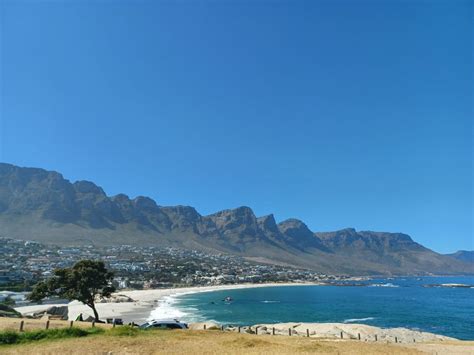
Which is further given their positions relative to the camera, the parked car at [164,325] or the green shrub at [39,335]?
the parked car at [164,325]

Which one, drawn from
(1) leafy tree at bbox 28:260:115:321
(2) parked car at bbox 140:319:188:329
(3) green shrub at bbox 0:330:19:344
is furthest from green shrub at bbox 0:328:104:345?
(1) leafy tree at bbox 28:260:115:321

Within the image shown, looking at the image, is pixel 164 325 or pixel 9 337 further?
pixel 164 325

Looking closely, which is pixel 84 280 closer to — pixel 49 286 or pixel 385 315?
pixel 49 286

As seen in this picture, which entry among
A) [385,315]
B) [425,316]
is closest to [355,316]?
[385,315]

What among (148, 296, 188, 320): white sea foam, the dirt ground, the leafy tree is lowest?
(148, 296, 188, 320): white sea foam

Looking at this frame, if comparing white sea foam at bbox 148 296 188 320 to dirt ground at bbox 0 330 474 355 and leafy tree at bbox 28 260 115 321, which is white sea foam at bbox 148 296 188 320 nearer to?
A: leafy tree at bbox 28 260 115 321

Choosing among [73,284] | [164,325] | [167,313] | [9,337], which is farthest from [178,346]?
[167,313]

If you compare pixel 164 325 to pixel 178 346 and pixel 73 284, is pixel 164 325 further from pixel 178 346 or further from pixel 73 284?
pixel 73 284

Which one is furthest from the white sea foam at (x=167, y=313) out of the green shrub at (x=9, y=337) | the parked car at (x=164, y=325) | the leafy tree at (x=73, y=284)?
the green shrub at (x=9, y=337)

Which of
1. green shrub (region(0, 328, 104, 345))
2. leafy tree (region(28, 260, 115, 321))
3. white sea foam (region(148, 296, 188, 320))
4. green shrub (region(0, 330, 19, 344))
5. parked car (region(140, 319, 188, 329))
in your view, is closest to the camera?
green shrub (region(0, 330, 19, 344))

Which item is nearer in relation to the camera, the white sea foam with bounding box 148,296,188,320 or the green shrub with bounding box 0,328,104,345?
the green shrub with bounding box 0,328,104,345

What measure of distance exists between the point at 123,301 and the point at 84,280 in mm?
69356

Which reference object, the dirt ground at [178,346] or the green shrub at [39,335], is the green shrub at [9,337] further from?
the dirt ground at [178,346]

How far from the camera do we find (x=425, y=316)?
9556 centimetres
